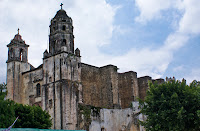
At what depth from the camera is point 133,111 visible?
3547 cm

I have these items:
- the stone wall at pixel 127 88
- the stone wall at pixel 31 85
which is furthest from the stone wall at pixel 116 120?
the stone wall at pixel 31 85

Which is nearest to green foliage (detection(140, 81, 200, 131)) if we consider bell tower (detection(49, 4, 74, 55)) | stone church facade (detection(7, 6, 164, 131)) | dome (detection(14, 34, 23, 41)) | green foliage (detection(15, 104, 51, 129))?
stone church facade (detection(7, 6, 164, 131))

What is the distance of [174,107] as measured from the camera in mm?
24281

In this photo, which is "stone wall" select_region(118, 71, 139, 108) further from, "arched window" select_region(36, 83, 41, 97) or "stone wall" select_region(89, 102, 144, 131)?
"arched window" select_region(36, 83, 41, 97)

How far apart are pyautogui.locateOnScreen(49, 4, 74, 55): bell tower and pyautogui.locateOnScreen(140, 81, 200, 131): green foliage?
511 inches

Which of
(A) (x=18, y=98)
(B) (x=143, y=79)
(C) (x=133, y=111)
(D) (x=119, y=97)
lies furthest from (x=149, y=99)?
(A) (x=18, y=98)

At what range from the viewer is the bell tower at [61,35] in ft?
115

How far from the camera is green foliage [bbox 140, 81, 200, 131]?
24016 mm

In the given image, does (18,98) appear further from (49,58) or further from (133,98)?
(133,98)

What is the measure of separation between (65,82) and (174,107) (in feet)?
41.5

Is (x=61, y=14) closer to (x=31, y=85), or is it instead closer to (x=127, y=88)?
(x=31, y=85)

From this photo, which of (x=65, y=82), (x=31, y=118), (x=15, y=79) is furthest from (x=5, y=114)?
(x=15, y=79)

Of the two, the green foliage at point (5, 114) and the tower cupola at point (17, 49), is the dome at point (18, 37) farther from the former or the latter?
the green foliage at point (5, 114)

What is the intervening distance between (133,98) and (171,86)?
13842 mm
